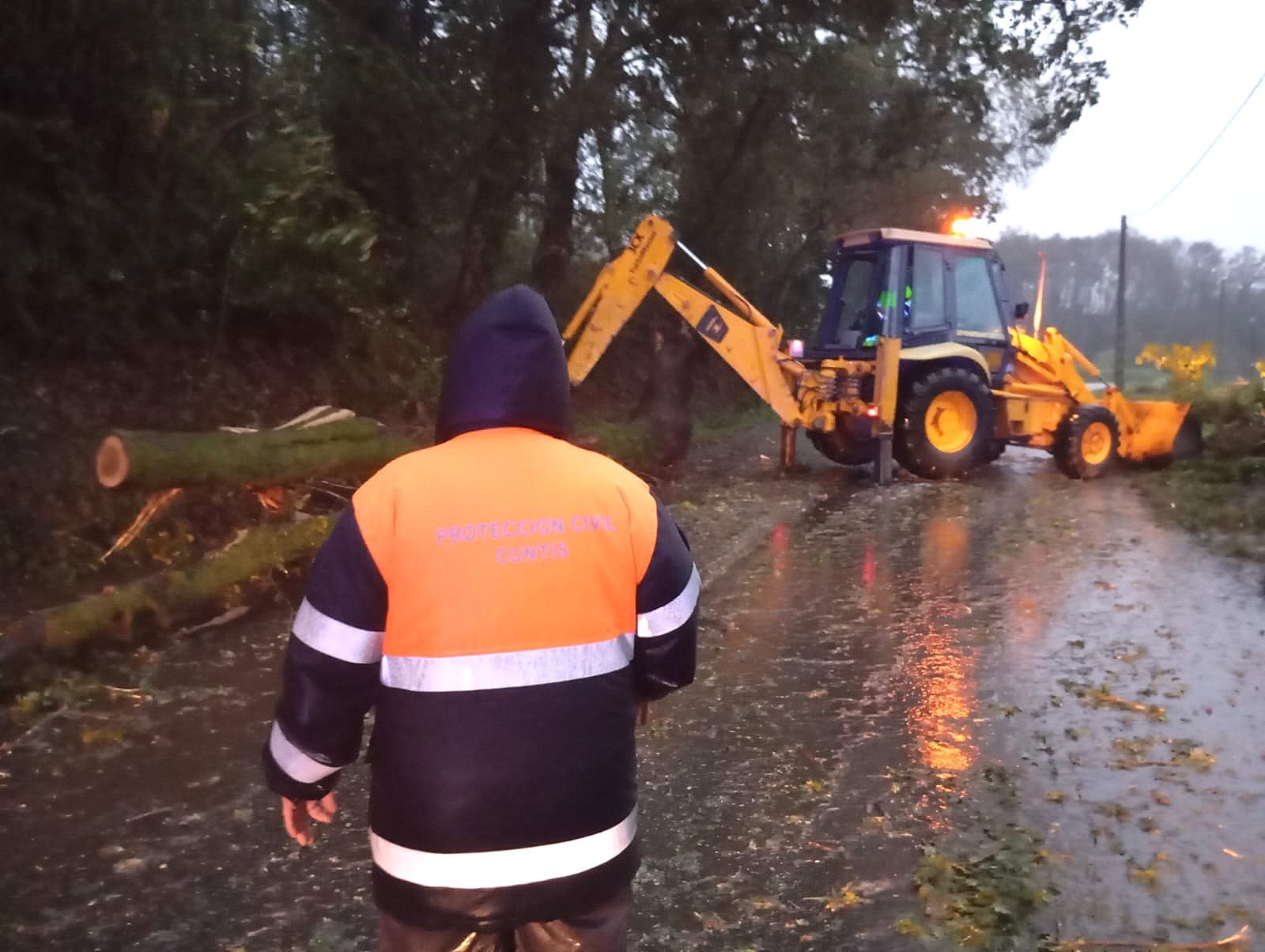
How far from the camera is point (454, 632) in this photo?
2.08 meters

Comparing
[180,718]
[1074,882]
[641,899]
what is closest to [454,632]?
[641,899]

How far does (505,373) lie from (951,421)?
12211mm

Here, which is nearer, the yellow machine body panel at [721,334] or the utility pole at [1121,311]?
the yellow machine body panel at [721,334]

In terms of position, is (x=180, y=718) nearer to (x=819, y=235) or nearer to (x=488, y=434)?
(x=488, y=434)

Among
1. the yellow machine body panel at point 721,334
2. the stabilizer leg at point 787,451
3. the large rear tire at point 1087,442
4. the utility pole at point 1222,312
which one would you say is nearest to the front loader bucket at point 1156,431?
the large rear tire at point 1087,442

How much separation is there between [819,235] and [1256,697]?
2167 cm

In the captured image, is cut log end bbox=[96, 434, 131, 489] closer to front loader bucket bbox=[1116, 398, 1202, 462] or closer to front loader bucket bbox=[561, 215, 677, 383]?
front loader bucket bbox=[561, 215, 677, 383]

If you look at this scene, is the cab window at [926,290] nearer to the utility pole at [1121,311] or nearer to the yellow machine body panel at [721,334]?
the yellow machine body panel at [721,334]

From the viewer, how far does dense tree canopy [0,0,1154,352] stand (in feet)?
30.0

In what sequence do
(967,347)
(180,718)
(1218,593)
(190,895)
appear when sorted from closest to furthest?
(190,895), (180,718), (1218,593), (967,347)

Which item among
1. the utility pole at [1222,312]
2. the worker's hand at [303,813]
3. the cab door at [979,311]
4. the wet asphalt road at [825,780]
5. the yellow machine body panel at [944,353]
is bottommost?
the wet asphalt road at [825,780]

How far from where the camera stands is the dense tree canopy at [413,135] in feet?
30.0

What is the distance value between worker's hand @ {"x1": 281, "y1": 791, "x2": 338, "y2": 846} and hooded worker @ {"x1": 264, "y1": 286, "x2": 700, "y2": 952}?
0.25 feet

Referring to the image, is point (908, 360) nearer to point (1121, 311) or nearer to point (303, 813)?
point (303, 813)
